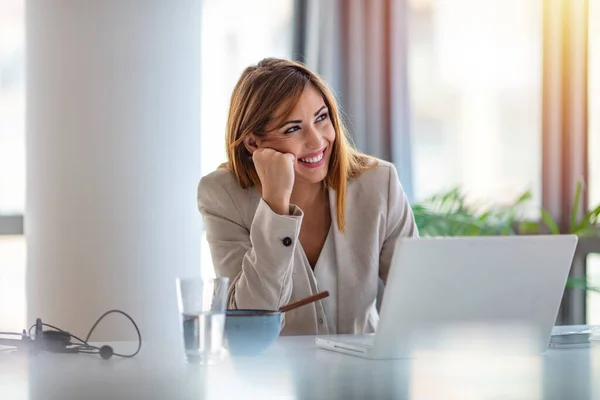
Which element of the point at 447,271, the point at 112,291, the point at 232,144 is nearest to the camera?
the point at 447,271

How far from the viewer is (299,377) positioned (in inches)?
50.6

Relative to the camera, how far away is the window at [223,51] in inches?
154

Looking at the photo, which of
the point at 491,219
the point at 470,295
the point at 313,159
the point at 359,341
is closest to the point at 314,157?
the point at 313,159

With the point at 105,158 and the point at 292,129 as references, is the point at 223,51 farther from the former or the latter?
the point at 292,129

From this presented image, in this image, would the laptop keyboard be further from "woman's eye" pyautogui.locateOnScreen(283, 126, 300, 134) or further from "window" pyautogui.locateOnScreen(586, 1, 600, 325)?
"window" pyautogui.locateOnScreen(586, 1, 600, 325)

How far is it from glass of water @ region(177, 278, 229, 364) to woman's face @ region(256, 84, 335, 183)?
91 centimetres

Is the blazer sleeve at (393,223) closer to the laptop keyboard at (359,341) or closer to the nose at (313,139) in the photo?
the nose at (313,139)

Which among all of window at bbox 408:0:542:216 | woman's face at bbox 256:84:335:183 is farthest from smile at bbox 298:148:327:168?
window at bbox 408:0:542:216

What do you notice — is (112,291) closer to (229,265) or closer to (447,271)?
(229,265)

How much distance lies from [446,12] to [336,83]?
2.08 feet

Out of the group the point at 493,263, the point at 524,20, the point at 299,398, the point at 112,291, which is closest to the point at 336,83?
the point at 524,20

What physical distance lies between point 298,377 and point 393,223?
1121mm

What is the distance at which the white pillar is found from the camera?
305cm

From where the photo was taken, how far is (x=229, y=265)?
7.20 ft
